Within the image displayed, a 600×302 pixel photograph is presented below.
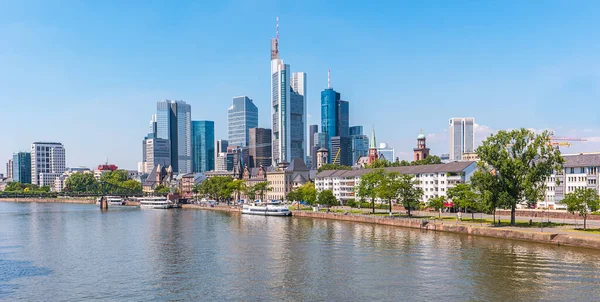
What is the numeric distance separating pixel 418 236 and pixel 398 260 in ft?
85.1

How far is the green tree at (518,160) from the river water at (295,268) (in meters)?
11.5

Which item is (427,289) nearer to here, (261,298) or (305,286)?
(305,286)

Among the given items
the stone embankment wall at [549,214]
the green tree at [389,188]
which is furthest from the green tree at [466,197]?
the green tree at [389,188]

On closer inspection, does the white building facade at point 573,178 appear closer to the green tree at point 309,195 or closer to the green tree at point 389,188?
the green tree at point 389,188

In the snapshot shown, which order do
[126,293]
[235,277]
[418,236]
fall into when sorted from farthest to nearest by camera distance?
[418,236], [235,277], [126,293]

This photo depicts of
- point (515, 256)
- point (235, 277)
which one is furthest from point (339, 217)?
point (235, 277)

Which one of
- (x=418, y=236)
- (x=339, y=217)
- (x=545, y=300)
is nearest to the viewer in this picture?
(x=545, y=300)

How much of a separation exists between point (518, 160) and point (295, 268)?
4653 centimetres

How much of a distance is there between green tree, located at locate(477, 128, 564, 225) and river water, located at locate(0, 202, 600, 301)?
1153cm

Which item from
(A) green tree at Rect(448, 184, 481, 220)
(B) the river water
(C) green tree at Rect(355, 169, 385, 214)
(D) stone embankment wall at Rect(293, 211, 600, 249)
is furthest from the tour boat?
(B) the river water

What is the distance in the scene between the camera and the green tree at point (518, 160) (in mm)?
87562

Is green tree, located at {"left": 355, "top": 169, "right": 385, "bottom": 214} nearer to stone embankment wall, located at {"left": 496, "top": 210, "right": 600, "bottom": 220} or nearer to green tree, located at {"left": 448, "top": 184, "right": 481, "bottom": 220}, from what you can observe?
green tree, located at {"left": 448, "top": 184, "right": 481, "bottom": 220}

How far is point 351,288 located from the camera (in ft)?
163

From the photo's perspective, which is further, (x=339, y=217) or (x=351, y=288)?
(x=339, y=217)
